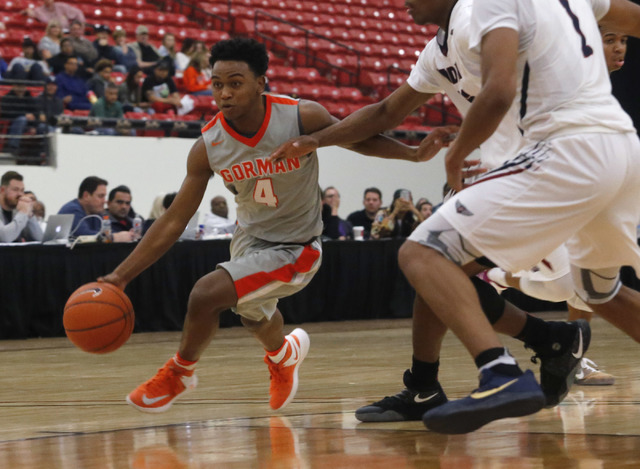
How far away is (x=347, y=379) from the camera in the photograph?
5.66m

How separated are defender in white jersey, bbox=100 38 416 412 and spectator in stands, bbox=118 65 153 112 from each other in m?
8.68

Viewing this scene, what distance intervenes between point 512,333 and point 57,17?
36.7ft

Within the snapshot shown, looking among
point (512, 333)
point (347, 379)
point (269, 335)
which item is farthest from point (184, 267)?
point (512, 333)

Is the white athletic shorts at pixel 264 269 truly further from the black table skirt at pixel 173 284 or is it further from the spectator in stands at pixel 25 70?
the spectator in stands at pixel 25 70

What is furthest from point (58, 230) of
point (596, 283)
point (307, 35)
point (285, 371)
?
point (307, 35)

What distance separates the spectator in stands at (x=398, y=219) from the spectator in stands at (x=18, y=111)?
4.16 meters

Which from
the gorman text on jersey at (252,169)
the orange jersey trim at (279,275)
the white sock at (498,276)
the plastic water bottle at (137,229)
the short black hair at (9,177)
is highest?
the gorman text on jersey at (252,169)

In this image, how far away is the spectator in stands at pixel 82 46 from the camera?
12.7m

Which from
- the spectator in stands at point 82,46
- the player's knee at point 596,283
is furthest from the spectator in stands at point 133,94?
the player's knee at point 596,283

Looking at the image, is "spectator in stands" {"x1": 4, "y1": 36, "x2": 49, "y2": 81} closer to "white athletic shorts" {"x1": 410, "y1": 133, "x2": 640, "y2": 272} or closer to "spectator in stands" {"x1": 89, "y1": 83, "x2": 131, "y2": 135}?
"spectator in stands" {"x1": 89, "y1": 83, "x2": 131, "y2": 135}

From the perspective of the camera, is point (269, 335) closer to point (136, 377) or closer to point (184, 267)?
point (136, 377)

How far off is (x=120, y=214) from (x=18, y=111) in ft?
10.3

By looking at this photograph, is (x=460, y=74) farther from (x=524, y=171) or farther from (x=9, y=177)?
(x=9, y=177)

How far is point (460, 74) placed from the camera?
11.6ft
